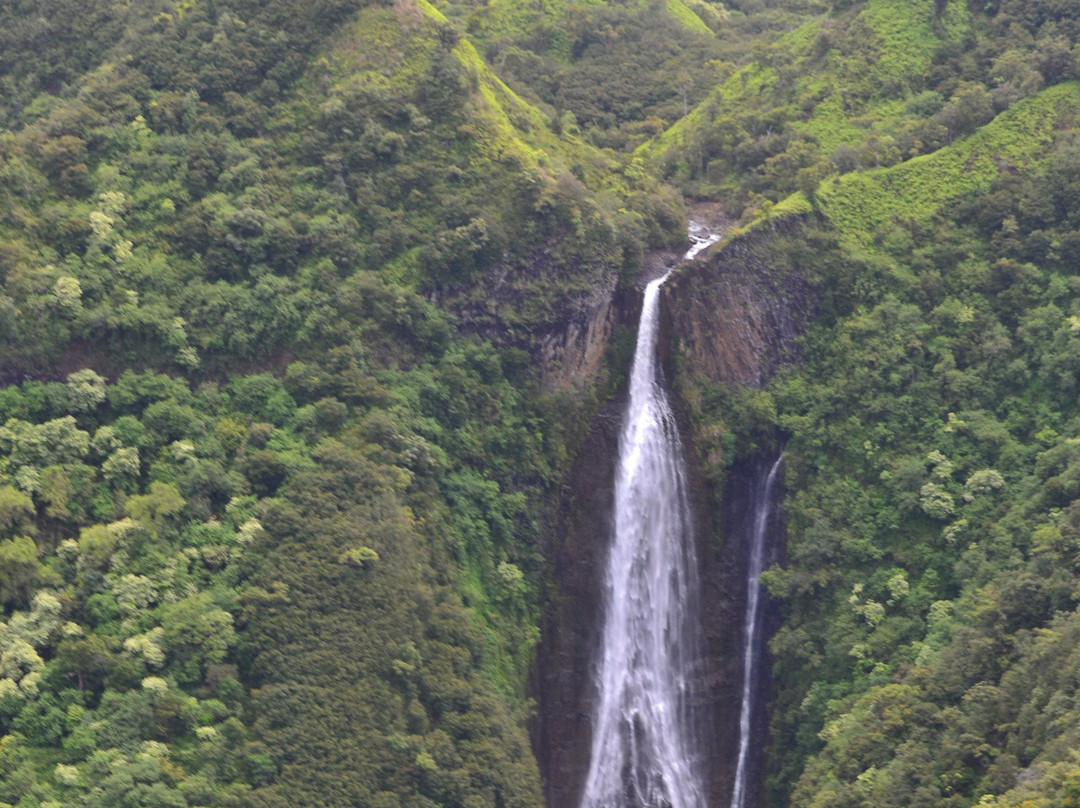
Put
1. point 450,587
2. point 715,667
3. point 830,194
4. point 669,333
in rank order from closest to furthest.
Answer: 1. point 450,587
2. point 715,667
3. point 669,333
4. point 830,194

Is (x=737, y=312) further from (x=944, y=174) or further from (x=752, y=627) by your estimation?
(x=752, y=627)

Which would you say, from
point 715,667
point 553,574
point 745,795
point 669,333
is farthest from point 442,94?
point 745,795

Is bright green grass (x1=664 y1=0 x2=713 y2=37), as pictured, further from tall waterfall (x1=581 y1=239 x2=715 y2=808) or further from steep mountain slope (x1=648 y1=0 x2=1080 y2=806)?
tall waterfall (x1=581 y1=239 x2=715 y2=808)

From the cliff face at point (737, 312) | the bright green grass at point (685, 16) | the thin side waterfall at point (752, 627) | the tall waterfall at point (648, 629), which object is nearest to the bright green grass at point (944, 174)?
the cliff face at point (737, 312)

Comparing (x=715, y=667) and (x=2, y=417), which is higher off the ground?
(x=2, y=417)

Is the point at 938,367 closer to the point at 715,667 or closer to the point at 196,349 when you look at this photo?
the point at 715,667

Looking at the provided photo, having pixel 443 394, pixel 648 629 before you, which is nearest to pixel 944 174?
pixel 648 629

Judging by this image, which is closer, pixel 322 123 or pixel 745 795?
pixel 745 795
